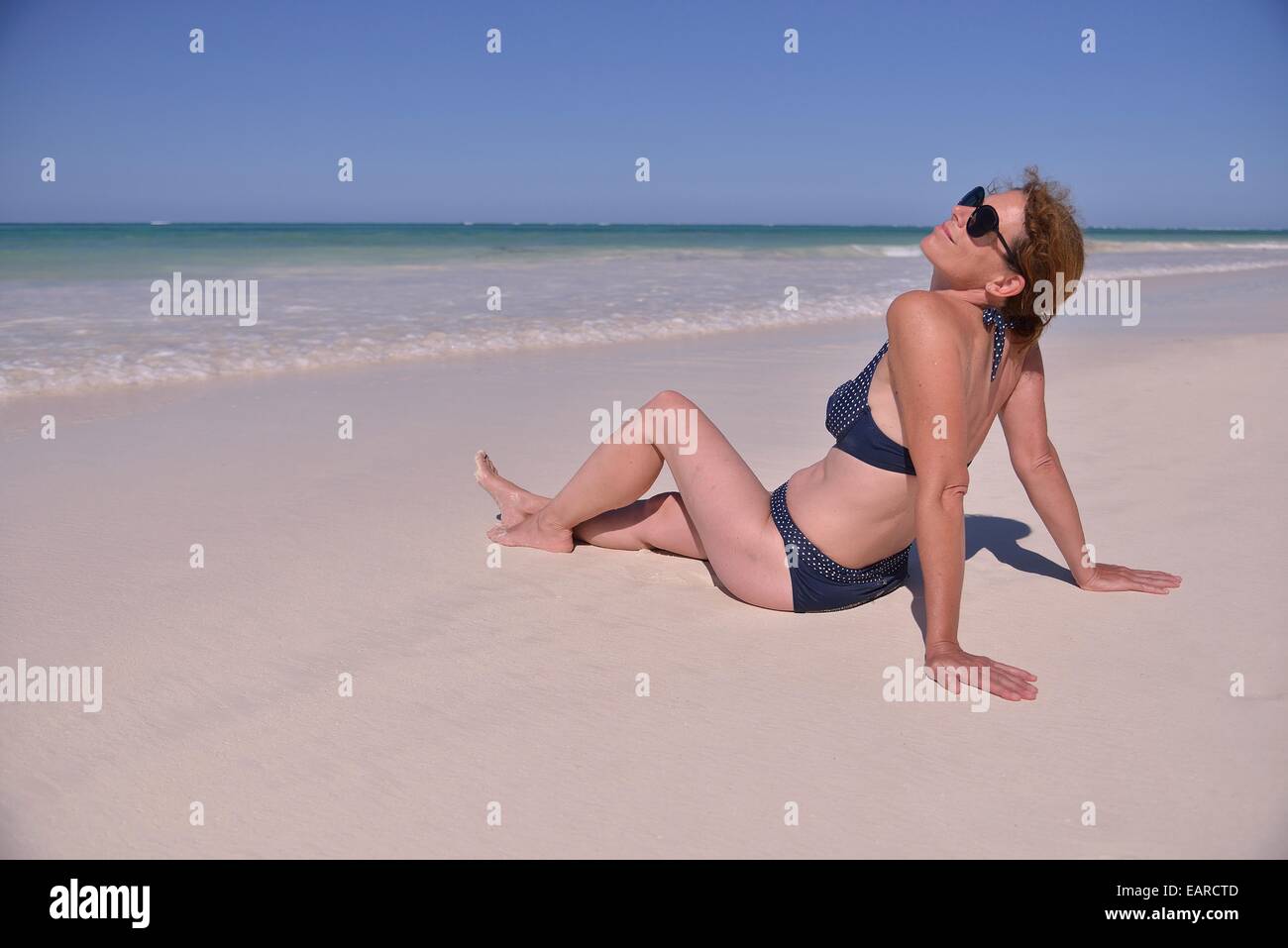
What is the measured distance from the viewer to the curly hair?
9.11ft

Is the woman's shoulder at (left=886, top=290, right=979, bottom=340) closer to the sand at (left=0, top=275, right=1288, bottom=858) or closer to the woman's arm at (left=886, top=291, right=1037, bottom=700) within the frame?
the woman's arm at (left=886, top=291, right=1037, bottom=700)

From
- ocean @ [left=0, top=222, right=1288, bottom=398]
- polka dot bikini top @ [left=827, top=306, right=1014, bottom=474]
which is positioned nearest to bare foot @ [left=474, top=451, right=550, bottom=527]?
polka dot bikini top @ [left=827, top=306, right=1014, bottom=474]

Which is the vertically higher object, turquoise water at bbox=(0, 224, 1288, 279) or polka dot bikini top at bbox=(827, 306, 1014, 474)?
turquoise water at bbox=(0, 224, 1288, 279)

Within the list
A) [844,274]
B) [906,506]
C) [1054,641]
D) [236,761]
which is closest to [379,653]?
[236,761]

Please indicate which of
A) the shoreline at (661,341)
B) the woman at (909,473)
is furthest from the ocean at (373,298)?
the woman at (909,473)

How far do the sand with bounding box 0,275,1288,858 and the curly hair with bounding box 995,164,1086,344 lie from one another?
3.49 ft

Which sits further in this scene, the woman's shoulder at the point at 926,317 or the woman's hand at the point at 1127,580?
the woman's hand at the point at 1127,580

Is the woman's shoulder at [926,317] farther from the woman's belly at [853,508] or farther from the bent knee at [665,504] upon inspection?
the bent knee at [665,504]

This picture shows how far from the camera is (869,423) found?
3062 millimetres

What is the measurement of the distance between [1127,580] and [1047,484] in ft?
1.54

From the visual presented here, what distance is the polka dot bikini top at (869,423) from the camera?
2.94 meters

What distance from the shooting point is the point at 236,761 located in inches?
96.0

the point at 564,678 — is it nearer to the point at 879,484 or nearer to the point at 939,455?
the point at 879,484
